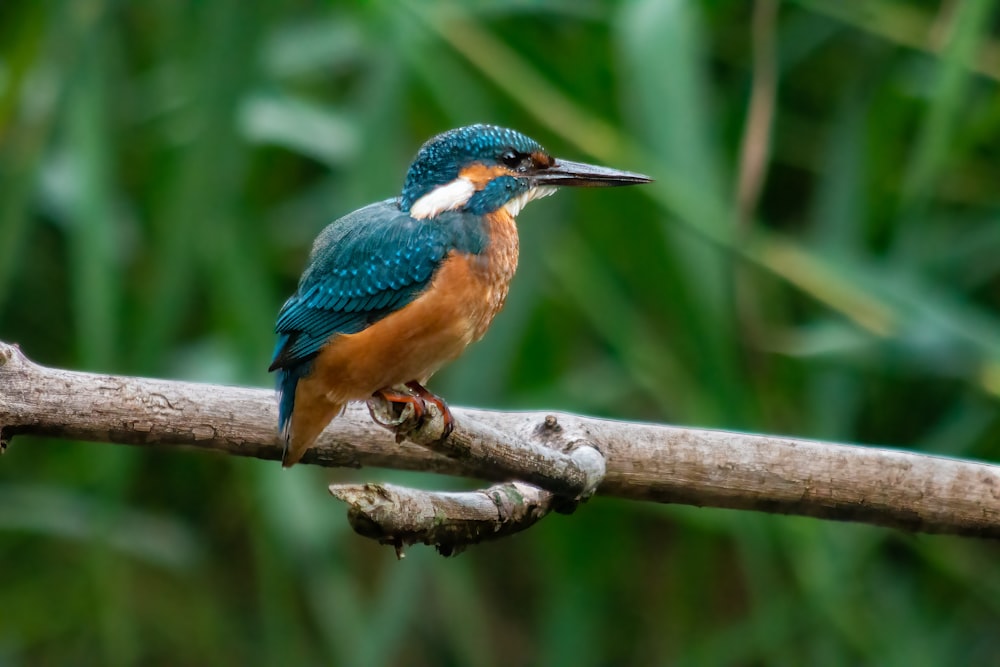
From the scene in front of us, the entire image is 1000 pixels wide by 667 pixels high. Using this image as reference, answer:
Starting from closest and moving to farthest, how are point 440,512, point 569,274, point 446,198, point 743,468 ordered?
point 440,512, point 743,468, point 446,198, point 569,274

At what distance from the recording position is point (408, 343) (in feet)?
4.54

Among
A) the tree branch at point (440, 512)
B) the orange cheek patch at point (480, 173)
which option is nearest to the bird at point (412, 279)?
the orange cheek patch at point (480, 173)

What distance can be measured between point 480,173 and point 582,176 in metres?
0.14

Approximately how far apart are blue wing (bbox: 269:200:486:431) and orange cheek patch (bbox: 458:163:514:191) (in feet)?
0.23

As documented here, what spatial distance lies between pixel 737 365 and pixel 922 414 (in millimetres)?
518

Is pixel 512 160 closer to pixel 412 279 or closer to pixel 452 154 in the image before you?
pixel 452 154

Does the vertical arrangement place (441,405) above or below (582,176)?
below

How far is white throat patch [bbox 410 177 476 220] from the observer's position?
1.53m

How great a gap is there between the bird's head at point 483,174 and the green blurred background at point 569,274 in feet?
1.28

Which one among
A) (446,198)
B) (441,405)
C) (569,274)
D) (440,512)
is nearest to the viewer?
(440,512)

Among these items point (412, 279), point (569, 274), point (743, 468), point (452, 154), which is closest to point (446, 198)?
point (452, 154)

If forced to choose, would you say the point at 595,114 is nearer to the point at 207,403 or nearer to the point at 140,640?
the point at 207,403

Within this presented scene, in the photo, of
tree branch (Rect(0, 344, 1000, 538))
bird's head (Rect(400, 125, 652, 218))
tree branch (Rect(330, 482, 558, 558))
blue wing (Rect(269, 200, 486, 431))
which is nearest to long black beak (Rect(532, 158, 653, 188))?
bird's head (Rect(400, 125, 652, 218))

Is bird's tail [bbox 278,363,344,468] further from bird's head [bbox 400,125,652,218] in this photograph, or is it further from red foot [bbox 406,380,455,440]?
bird's head [bbox 400,125,652,218]
